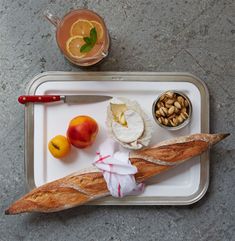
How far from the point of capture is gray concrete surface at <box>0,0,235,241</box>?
2.84ft

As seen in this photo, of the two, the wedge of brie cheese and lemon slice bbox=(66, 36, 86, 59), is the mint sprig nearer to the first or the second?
lemon slice bbox=(66, 36, 86, 59)

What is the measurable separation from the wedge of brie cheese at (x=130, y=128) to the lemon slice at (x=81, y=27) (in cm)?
17

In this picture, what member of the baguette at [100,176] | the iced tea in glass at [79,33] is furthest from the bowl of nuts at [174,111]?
the iced tea in glass at [79,33]

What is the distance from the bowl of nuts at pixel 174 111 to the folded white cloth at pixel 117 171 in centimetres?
10

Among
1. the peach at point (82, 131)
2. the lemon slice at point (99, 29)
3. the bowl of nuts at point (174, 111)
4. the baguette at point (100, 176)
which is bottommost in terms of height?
the baguette at point (100, 176)

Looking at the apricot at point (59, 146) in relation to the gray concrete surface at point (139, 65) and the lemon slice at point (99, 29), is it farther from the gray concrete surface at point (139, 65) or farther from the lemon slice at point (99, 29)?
the lemon slice at point (99, 29)

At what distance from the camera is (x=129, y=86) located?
847mm

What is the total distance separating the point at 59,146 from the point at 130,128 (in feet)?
0.47

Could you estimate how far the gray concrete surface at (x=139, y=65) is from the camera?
2.84 feet

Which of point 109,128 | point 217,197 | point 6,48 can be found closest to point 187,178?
point 217,197

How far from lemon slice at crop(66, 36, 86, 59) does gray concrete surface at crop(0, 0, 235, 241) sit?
7 cm

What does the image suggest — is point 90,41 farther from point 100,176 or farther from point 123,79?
point 100,176

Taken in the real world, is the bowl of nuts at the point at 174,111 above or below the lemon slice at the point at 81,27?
Answer: below

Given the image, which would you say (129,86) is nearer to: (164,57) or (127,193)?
(164,57)
